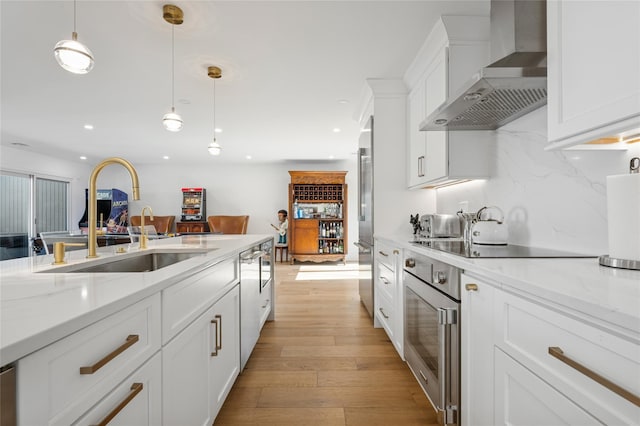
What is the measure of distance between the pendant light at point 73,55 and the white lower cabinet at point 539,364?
2.18 metres

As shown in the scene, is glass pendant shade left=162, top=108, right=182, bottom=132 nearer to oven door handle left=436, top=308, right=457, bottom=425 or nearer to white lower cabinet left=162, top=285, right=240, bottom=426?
white lower cabinet left=162, top=285, right=240, bottom=426

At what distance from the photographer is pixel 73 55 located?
1.59 m

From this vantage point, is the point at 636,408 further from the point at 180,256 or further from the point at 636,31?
the point at 180,256

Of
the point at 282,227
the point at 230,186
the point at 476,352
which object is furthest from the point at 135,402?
the point at 230,186

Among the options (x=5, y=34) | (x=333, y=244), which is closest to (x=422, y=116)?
(x=5, y=34)

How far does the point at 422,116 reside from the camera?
2.65 m

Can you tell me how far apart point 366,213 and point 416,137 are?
1.01 meters

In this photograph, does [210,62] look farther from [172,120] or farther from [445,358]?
[445,358]

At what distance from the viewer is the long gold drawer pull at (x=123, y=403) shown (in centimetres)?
67

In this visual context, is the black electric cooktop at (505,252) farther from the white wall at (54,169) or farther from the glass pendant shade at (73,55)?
the white wall at (54,169)

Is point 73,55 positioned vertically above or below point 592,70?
above

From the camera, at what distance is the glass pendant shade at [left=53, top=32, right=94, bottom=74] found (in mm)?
1571

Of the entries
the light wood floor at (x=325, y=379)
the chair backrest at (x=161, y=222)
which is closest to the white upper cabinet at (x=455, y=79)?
the light wood floor at (x=325, y=379)

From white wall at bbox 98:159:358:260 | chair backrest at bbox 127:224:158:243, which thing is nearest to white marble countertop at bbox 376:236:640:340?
chair backrest at bbox 127:224:158:243
